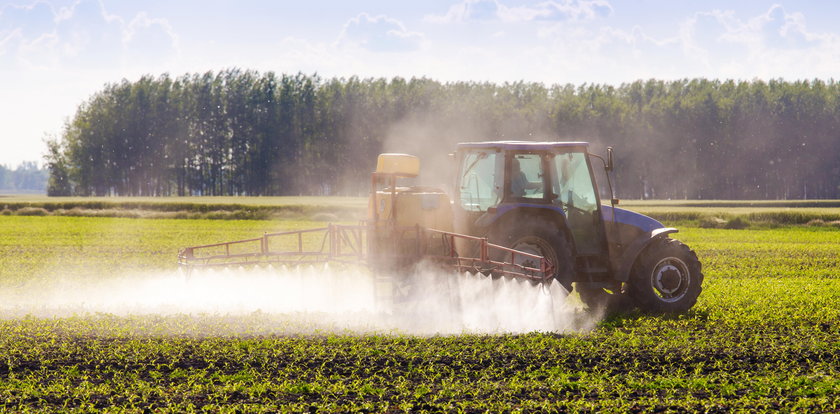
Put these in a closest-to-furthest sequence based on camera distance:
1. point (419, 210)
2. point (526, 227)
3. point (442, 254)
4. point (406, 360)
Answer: point (406, 360) → point (526, 227) → point (442, 254) → point (419, 210)

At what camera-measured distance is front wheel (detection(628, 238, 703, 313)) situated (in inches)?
504

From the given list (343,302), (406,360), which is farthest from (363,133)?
(406,360)

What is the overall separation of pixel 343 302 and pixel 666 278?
5.31 m

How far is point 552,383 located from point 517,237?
400 centimetres

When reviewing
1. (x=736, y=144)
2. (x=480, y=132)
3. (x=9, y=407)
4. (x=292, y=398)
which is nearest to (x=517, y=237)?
(x=292, y=398)

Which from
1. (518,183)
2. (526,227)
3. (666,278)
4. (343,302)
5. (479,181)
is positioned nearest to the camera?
(526,227)

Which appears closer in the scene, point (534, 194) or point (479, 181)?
point (534, 194)

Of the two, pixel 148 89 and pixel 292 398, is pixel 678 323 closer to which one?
pixel 292 398

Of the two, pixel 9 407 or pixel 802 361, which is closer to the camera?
pixel 9 407

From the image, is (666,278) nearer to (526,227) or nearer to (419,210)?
(526,227)

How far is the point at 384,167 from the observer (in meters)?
12.5

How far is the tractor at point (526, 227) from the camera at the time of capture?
12.1 meters

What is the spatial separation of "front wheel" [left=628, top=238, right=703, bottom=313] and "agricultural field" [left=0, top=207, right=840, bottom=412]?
0.34 meters

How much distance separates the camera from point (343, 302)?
1373 cm
